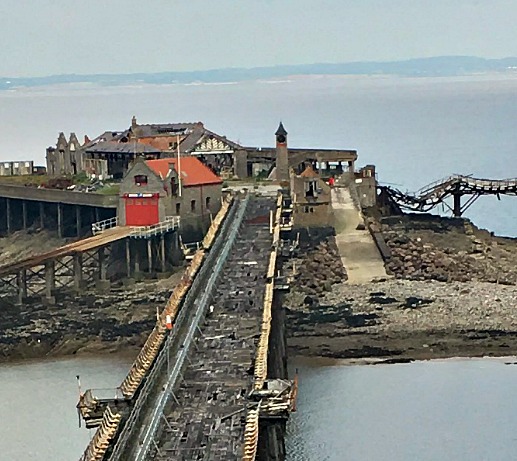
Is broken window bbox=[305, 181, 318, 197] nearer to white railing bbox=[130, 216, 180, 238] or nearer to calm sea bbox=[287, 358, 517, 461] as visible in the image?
white railing bbox=[130, 216, 180, 238]

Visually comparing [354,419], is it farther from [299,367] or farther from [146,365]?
[146,365]

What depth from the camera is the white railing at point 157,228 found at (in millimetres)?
64750

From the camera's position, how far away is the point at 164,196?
221ft

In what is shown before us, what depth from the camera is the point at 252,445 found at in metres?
26.5

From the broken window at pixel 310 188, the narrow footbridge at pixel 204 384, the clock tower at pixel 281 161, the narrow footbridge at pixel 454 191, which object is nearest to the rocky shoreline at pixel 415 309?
the broken window at pixel 310 188

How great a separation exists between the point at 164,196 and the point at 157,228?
90.3 inches

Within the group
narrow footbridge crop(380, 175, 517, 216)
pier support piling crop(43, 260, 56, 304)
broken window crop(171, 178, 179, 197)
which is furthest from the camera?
narrow footbridge crop(380, 175, 517, 216)

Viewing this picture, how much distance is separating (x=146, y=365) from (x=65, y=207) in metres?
43.8

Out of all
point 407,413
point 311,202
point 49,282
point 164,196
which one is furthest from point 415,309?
point 164,196

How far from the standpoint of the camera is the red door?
67.5 meters

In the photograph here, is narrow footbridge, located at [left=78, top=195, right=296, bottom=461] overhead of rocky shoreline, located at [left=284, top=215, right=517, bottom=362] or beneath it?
overhead

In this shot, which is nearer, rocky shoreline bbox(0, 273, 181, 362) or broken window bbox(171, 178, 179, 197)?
rocky shoreline bbox(0, 273, 181, 362)

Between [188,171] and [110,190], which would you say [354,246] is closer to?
[188,171]

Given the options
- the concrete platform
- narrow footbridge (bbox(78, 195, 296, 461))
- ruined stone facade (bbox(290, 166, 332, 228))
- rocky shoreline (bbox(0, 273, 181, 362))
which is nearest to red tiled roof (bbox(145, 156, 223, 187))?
ruined stone facade (bbox(290, 166, 332, 228))
